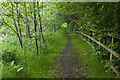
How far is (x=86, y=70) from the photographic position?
4.66 metres

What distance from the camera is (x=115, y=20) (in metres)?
2.77

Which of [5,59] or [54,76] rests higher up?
[5,59]

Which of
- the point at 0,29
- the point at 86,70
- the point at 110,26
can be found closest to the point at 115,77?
the point at 86,70

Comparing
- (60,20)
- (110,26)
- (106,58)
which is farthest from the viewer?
(60,20)

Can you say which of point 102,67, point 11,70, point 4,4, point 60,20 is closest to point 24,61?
point 11,70

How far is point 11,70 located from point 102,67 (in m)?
3.89

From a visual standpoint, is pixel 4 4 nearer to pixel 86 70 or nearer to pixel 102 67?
pixel 86 70

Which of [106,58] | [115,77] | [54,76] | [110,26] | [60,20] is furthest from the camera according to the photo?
[60,20]

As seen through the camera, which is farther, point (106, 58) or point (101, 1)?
point (106, 58)

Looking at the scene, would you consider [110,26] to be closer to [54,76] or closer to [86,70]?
[86,70]

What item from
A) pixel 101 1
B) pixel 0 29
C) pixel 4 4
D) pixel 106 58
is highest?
pixel 4 4

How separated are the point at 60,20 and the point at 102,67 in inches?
454

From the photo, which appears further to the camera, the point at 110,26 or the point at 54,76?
the point at 54,76

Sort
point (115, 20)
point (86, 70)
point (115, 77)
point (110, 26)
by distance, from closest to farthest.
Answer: point (115, 20)
point (110, 26)
point (115, 77)
point (86, 70)
